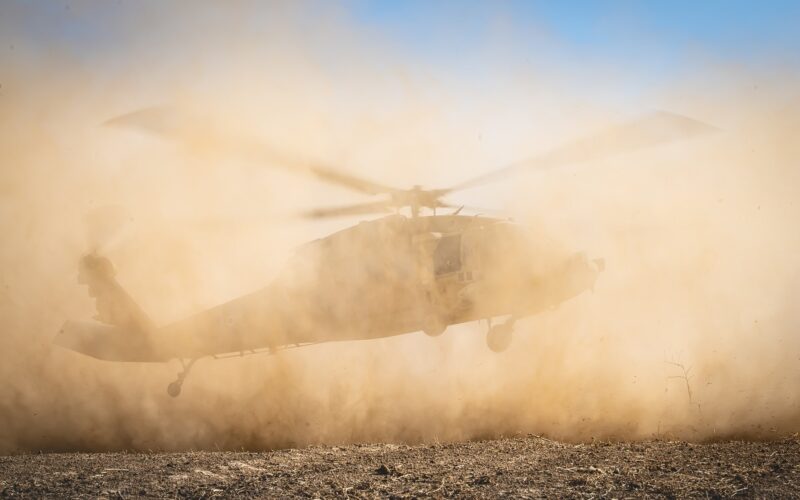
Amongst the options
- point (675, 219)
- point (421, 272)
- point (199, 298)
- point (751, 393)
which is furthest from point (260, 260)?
point (751, 393)

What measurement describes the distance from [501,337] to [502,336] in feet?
0.08

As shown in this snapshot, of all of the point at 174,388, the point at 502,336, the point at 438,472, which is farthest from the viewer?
the point at 174,388

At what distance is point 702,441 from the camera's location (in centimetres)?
1078

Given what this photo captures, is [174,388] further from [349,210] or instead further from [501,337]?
[501,337]

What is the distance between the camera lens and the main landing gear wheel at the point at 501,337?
11.5 meters

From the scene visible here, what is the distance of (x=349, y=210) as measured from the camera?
36.8ft

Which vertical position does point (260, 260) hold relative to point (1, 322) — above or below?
above

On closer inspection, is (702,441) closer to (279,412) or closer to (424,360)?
(424,360)

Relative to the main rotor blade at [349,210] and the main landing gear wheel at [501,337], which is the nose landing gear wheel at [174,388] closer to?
the main rotor blade at [349,210]

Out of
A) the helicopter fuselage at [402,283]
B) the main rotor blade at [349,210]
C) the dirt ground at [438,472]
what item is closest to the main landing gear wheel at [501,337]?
the helicopter fuselage at [402,283]

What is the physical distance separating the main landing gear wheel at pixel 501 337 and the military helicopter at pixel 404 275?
16 millimetres

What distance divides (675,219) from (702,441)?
573cm

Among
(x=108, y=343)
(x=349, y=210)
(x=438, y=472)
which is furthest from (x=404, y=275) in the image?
(x=108, y=343)

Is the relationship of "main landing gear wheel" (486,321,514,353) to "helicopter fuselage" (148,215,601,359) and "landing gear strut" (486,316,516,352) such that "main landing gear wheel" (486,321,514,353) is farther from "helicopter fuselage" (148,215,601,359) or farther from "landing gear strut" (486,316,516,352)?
"helicopter fuselage" (148,215,601,359)
